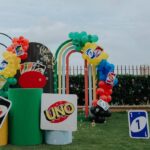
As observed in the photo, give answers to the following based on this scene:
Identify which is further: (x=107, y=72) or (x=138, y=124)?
(x=107, y=72)

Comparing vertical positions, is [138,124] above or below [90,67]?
below

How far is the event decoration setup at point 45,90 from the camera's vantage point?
715cm

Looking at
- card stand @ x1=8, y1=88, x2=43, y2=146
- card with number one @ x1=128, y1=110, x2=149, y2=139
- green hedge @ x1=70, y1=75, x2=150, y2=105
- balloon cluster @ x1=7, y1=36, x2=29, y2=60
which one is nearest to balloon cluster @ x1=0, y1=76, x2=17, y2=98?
balloon cluster @ x1=7, y1=36, x2=29, y2=60

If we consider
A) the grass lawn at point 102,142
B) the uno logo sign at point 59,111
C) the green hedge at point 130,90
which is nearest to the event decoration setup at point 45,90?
the uno logo sign at point 59,111

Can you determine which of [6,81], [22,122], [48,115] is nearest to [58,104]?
[48,115]

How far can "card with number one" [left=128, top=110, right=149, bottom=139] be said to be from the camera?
14.7 feet

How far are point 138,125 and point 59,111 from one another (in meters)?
2.85

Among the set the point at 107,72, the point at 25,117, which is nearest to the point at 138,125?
the point at 25,117

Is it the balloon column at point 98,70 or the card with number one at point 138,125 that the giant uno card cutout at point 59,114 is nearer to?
the card with number one at point 138,125

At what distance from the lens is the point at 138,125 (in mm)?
4492

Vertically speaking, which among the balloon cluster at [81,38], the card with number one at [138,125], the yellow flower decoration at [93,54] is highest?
the balloon cluster at [81,38]

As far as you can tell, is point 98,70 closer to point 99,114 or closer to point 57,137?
point 99,114

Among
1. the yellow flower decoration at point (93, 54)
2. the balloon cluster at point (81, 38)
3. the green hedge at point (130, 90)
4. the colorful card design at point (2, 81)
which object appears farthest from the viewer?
the green hedge at point (130, 90)

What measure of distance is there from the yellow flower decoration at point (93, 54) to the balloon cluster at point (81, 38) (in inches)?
7.5
